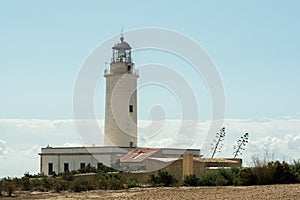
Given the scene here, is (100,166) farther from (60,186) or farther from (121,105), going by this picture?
(60,186)

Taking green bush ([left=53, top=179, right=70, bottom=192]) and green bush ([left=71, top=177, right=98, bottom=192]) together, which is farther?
green bush ([left=53, top=179, right=70, bottom=192])

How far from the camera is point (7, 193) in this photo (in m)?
27.0

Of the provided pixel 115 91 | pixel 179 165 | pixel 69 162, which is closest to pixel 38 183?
pixel 179 165

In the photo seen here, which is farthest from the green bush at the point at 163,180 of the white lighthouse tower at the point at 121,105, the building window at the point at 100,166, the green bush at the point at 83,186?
the white lighthouse tower at the point at 121,105

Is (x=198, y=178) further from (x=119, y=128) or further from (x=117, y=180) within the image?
(x=119, y=128)

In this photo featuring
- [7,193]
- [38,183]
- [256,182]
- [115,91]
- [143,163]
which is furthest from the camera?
[115,91]

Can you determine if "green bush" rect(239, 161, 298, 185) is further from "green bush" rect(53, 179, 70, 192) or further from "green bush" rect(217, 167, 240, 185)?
"green bush" rect(53, 179, 70, 192)

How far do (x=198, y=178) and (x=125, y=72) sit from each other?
1799 centimetres

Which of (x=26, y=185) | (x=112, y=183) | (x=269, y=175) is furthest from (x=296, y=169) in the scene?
(x=26, y=185)

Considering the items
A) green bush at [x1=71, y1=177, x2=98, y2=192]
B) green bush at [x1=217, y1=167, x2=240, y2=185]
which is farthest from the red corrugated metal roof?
green bush at [x1=217, y1=167, x2=240, y2=185]

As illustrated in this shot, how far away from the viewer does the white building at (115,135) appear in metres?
40.8

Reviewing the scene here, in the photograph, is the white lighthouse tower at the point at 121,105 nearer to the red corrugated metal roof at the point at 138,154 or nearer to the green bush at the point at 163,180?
the red corrugated metal roof at the point at 138,154

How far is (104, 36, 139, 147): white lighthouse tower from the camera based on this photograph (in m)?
42.6

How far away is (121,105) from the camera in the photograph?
141 feet
